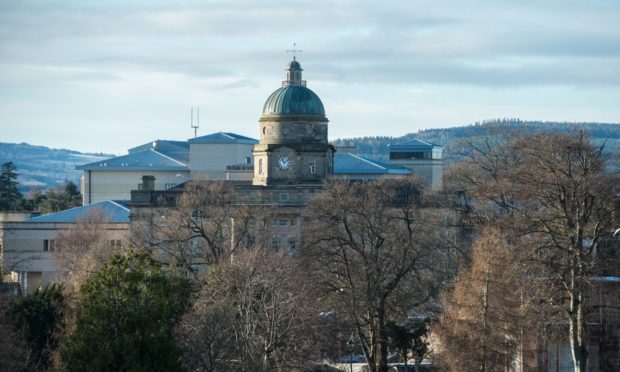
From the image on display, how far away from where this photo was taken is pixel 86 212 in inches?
4648

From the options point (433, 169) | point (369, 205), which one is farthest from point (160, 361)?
point (433, 169)

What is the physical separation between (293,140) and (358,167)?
23.0m

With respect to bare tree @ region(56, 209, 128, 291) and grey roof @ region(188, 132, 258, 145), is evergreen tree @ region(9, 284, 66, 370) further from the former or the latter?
grey roof @ region(188, 132, 258, 145)

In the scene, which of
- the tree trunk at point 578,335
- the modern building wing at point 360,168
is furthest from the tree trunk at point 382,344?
the modern building wing at point 360,168

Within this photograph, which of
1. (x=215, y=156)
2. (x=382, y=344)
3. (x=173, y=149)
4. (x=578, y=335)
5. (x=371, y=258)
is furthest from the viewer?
(x=173, y=149)

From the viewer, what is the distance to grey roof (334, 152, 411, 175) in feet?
416

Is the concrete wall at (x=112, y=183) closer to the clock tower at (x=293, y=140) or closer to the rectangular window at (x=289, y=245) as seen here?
the clock tower at (x=293, y=140)

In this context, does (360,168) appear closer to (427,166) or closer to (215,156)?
(427,166)

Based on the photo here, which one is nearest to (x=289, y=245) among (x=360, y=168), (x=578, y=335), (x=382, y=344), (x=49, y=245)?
(x=49, y=245)

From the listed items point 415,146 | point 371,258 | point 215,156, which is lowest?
point 371,258

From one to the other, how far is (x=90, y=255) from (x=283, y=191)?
68.8 feet

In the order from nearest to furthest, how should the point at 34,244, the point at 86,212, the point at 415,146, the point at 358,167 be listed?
the point at 34,244 → the point at 86,212 → the point at 358,167 → the point at 415,146

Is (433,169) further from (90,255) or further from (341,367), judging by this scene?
(341,367)

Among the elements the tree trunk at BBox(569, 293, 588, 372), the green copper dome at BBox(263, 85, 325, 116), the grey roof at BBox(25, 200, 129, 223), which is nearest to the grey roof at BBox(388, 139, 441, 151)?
the grey roof at BBox(25, 200, 129, 223)
